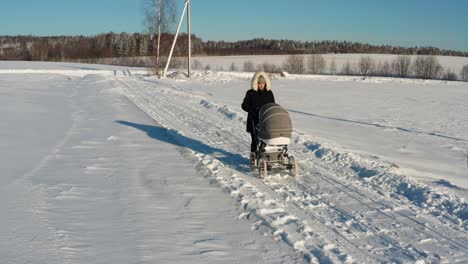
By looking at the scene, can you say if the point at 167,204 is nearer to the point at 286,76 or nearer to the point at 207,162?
the point at 207,162

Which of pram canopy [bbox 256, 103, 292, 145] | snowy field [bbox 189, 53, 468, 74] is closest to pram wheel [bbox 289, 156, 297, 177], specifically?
pram canopy [bbox 256, 103, 292, 145]

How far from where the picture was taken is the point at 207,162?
9141 mm

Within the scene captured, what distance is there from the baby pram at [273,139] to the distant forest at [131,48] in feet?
259

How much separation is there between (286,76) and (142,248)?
138 feet

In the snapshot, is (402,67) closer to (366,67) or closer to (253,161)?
(366,67)

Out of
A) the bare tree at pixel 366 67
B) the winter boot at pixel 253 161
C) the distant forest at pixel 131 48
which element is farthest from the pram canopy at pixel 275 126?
the distant forest at pixel 131 48

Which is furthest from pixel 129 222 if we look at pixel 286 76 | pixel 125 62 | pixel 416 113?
pixel 125 62

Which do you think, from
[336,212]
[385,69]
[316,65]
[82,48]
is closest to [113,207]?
[336,212]

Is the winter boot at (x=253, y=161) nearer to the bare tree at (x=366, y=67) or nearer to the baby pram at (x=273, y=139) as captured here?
the baby pram at (x=273, y=139)

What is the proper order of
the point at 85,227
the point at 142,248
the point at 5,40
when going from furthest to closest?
the point at 5,40
the point at 85,227
the point at 142,248

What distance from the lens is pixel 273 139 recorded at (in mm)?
8047

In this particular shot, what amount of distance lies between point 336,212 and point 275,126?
220cm

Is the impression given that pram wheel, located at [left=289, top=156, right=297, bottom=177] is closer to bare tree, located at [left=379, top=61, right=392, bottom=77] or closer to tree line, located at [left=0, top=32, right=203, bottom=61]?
bare tree, located at [left=379, top=61, right=392, bottom=77]

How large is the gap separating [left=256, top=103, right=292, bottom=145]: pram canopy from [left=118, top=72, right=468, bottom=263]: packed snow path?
636mm
